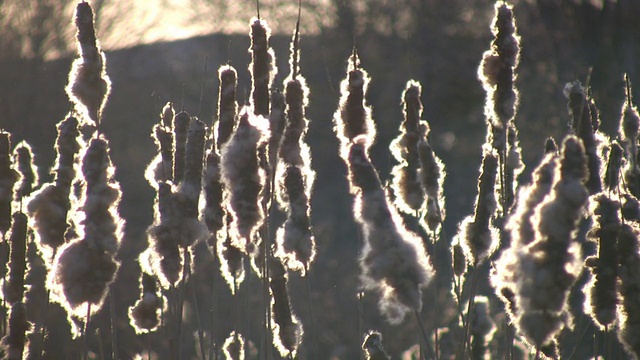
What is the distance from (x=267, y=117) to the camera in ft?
7.29

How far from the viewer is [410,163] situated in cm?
267

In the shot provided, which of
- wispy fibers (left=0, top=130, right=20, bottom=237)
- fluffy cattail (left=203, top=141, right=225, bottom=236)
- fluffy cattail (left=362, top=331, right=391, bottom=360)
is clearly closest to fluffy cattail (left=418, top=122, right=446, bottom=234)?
fluffy cattail (left=362, top=331, right=391, bottom=360)

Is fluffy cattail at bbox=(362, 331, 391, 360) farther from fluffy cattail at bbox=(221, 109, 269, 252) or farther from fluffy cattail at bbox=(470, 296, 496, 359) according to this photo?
fluffy cattail at bbox=(470, 296, 496, 359)

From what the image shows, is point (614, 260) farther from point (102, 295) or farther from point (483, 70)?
point (102, 295)


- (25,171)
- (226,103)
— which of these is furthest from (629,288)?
(25,171)

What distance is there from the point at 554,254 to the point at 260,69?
1.12m

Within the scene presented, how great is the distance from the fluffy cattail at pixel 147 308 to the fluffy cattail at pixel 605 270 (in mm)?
1623

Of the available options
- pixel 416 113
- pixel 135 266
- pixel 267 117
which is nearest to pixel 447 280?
pixel 135 266

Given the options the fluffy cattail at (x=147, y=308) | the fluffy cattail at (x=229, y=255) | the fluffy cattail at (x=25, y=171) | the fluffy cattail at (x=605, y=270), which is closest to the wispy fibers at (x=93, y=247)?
the fluffy cattail at (x=229, y=255)

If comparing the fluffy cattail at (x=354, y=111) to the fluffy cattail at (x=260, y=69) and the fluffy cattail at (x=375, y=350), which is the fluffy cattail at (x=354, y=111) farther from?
the fluffy cattail at (x=375, y=350)

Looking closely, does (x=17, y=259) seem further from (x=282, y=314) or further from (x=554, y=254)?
(x=554, y=254)

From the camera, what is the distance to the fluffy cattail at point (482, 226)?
2.36 metres

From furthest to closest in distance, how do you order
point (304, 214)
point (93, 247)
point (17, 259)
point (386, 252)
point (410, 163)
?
point (410, 163) → point (17, 259) → point (304, 214) → point (93, 247) → point (386, 252)

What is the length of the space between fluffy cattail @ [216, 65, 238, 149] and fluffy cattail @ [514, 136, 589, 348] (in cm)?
120
